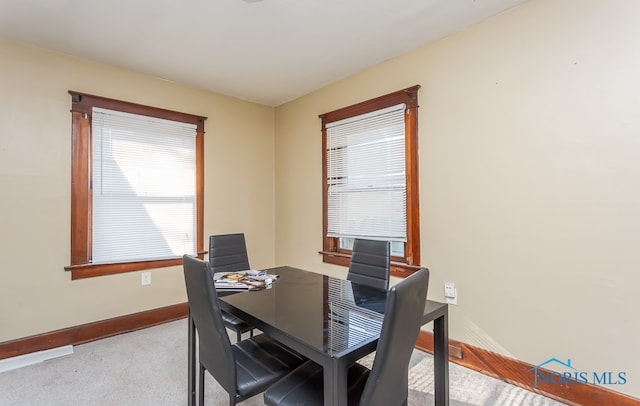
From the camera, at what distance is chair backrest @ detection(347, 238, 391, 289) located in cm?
219

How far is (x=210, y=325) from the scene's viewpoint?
1.37 metres

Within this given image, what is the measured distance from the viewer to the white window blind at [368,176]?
2793 mm

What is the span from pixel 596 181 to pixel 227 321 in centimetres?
244

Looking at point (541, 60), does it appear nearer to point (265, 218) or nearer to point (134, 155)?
point (265, 218)

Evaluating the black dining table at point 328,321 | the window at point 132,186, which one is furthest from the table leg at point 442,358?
the window at point 132,186

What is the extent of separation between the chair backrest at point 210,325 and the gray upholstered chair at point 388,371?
21 centimetres

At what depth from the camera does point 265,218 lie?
4.06m

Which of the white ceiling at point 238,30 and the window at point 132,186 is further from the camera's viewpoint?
the window at point 132,186

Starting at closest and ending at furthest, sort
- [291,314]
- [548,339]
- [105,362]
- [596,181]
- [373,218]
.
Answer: [291,314] → [596,181] → [548,339] → [105,362] → [373,218]

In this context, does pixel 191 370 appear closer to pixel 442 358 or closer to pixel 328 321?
pixel 328 321

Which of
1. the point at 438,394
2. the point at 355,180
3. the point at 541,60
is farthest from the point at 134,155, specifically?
the point at 541,60

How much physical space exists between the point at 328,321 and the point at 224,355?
475 millimetres

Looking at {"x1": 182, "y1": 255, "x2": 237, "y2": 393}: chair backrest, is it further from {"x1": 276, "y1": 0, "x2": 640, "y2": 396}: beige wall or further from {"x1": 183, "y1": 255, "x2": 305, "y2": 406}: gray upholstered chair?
{"x1": 276, "y1": 0, "x2": 640, "y2": 396}: beige wall

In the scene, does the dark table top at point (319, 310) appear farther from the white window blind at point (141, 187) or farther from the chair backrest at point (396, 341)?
the white window blind at point (141, 187)
